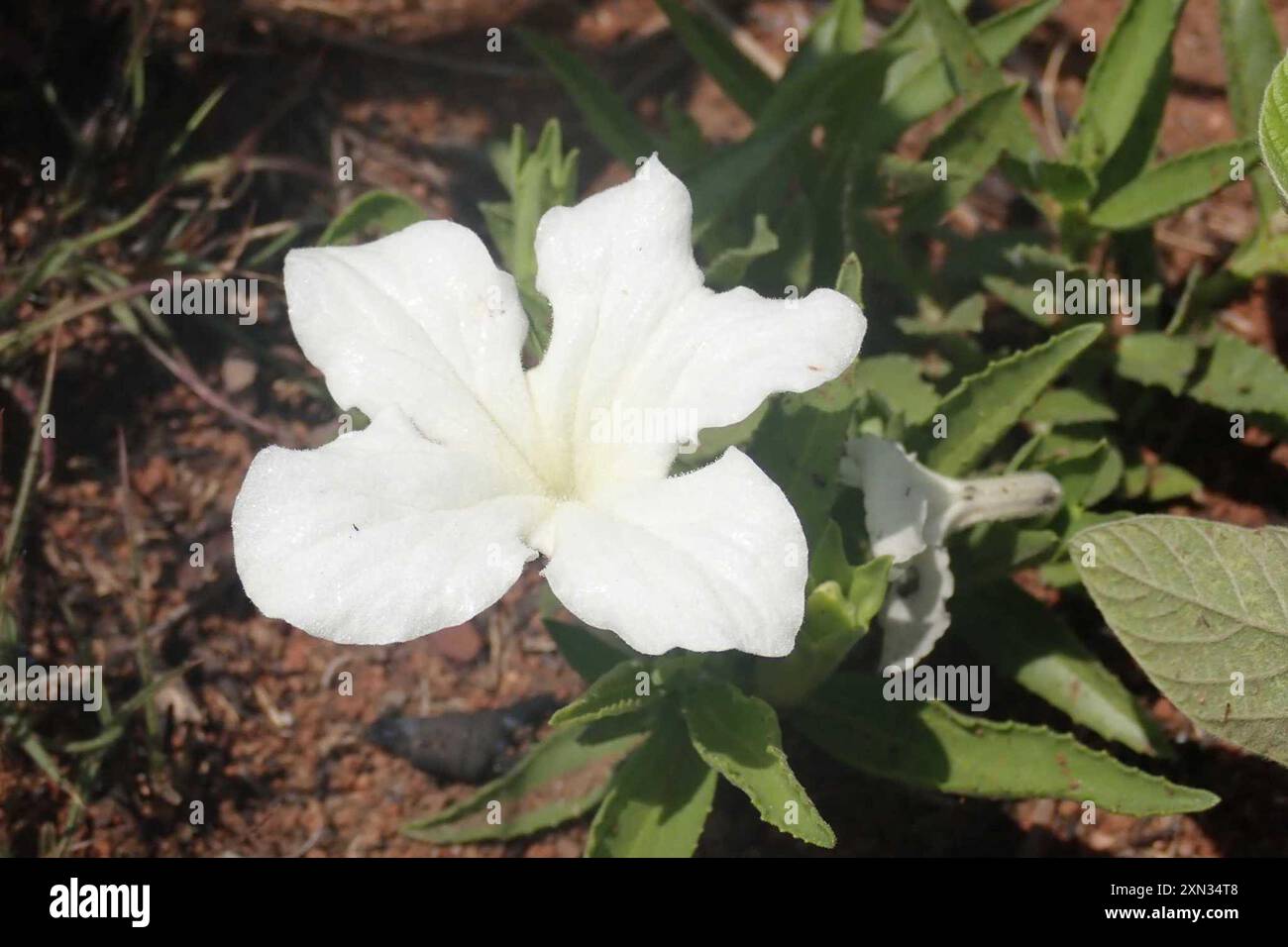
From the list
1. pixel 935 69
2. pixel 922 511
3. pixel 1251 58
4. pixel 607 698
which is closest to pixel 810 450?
pixel 922 511

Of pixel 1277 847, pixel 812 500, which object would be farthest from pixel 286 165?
pixel 1277 847

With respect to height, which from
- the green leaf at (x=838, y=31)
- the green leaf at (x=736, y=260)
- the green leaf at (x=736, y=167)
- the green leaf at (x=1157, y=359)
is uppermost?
the green leaf at (x=838, y=31)

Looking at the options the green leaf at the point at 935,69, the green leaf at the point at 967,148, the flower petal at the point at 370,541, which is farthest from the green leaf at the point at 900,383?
the flower petal at the point at 370,541

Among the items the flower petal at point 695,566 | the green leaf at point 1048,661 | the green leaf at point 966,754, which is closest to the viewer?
the flower petal at point 695,566

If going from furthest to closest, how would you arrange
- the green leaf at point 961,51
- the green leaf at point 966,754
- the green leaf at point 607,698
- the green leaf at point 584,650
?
the green leaf at point 961,51 < the green leaf at point 584,650 < the green leaf at point 966,754 < the green leaf at point 607,698

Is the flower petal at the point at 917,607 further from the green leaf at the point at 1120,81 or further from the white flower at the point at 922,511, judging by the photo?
the green leaf at the point at 1120,81

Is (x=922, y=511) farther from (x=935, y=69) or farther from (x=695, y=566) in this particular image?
(x=935, y=69)
